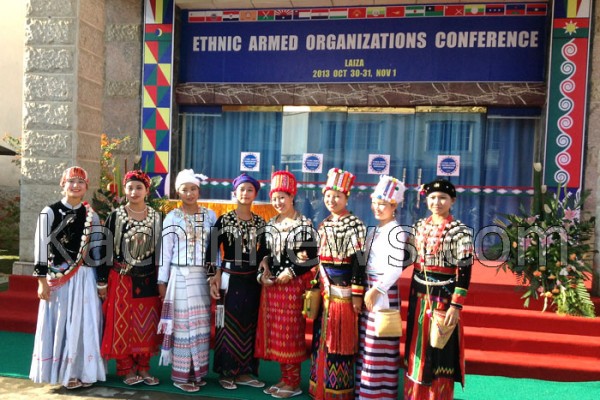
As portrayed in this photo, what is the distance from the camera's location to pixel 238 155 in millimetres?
7973

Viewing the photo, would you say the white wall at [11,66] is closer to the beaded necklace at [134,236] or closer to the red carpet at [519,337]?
the red carpet at [519,337]

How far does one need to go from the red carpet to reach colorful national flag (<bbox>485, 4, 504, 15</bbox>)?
12.7 feet

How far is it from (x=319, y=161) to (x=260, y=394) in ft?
14.5

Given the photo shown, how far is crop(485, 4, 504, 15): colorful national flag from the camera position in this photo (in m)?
7.04

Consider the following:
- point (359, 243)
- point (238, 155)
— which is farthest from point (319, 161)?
point (359, 243)

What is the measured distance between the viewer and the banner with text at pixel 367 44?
702 cm

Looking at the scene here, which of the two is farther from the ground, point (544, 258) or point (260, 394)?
→ point (544, 258)

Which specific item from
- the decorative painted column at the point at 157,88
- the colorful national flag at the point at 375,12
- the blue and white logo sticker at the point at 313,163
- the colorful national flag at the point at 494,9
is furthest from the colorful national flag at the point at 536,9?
the decorative painted column at the point at 157,88

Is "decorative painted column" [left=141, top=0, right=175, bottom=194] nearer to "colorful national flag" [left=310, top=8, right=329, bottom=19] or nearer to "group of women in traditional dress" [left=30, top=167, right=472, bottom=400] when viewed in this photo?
"colorful national flag" [left=310, top=8, right=329, bottom=19]

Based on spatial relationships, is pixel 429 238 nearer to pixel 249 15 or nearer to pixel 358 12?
pixel 358 12

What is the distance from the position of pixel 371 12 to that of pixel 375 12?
6 cm

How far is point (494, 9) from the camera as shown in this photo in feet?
23.1

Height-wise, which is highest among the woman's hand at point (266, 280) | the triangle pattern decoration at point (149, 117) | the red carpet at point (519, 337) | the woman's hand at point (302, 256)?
the triangle pattern decoration at point (149, 117)

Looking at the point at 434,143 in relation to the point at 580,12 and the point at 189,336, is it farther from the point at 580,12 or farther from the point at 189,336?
the point at 189,336
